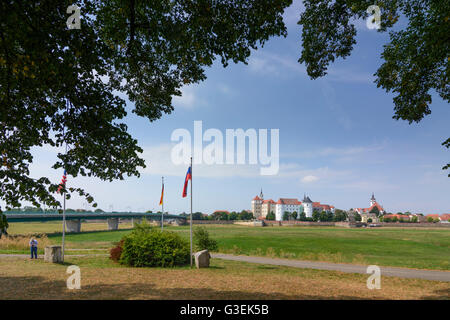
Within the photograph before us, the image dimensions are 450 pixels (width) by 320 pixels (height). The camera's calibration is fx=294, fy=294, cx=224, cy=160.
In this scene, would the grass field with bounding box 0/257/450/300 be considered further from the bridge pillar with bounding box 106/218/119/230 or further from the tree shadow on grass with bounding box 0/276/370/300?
the bridge pillar with bounding box 106/218/119/230

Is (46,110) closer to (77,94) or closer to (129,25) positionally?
(77,94)

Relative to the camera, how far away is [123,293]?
9.27m

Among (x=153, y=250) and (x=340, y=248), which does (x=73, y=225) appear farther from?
(x=153, y=250)

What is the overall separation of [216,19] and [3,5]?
15.7 feet

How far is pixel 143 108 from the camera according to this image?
11641 mm

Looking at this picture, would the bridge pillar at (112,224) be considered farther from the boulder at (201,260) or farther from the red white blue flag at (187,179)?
the boulder at (201,260)

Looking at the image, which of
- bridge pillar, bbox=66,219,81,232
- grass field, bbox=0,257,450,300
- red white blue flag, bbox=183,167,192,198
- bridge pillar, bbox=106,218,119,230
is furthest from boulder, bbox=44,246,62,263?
bridge pillar, bbox=106,218,119,230

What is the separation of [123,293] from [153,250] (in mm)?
7636

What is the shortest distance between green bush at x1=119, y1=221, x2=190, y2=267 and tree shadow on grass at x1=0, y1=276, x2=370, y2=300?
19.3 feet

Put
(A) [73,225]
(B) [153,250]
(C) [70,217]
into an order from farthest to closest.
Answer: (A) [73,225]
(C) [70,217]
(B) [153,250]

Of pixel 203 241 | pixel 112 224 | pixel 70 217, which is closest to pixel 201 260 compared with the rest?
pixel 203 241

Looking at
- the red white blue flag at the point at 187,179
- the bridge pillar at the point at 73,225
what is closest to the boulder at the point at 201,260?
the red white blue flag at the point at 187,179

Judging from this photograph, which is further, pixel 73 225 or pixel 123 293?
pixel 73 225

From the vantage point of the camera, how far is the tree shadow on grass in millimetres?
8797
